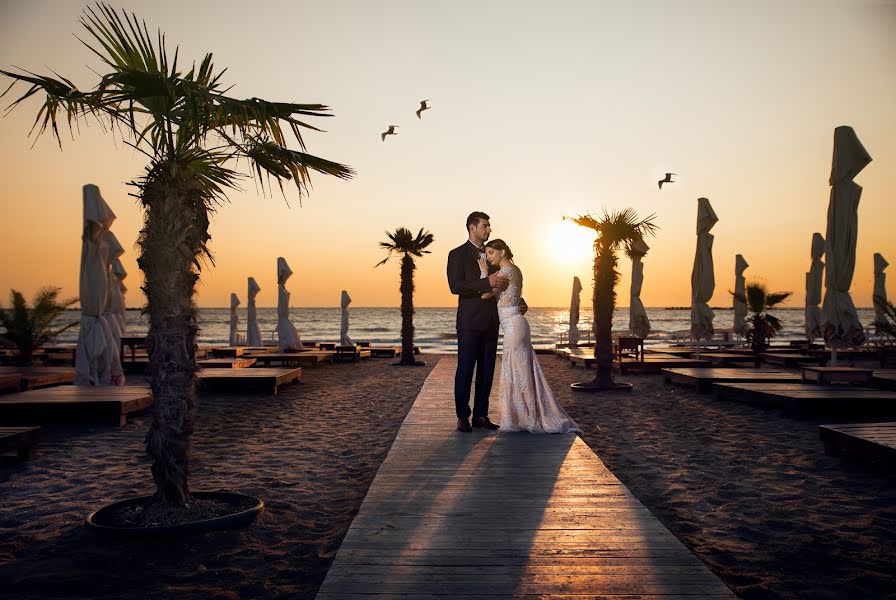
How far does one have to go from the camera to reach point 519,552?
3.12 m

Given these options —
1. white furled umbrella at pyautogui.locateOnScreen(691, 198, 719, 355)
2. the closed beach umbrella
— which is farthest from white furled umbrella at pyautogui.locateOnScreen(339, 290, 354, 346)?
white furled umbrella at pyautogui.locateOnScreen(691, 198, 719, 355)

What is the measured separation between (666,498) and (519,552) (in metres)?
2.30

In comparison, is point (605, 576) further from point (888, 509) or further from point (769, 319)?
point (769, 319)

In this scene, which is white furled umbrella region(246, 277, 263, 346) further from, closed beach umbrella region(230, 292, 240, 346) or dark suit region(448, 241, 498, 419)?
dark suit region(448, 241, 498, 419)

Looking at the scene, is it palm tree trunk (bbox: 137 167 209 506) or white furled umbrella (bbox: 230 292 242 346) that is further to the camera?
white furled umbrella (bbox: 230 292 242 346)

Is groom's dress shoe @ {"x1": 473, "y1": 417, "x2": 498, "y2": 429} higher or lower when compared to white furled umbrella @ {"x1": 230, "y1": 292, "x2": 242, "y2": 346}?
lower

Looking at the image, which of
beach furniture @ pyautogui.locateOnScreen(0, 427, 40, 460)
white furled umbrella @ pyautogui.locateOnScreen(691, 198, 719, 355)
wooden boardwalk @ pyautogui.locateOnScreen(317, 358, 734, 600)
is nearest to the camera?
wooden boardwalk @ pyautogui.locateOnScreen(317, 358, 734, 600)

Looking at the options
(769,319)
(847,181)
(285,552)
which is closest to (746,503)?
(285,552)

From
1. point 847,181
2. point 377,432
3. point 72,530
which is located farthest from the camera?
point 847,181

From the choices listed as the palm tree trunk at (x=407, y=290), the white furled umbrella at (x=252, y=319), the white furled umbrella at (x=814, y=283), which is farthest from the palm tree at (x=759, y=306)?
the white furled umbrella at (x=252, y=319)

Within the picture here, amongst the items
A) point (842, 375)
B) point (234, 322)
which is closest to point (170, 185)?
point (842, 375)

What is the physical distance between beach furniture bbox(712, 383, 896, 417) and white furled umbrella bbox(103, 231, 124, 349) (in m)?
10.9

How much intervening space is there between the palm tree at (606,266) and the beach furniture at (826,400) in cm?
329

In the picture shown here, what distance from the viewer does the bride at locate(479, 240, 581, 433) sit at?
21.3 ft
